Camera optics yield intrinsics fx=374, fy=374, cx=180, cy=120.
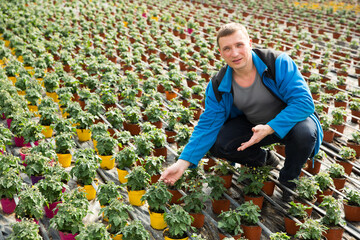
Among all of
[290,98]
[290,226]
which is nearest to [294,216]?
[290,226]

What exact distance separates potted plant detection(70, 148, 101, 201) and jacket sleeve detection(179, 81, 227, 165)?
1.00 meters

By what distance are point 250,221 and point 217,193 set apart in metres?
0.50

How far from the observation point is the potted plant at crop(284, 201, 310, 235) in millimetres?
3643

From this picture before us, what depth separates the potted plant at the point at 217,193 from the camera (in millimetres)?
3864

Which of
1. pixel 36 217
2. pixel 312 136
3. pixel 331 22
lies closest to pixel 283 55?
pixel 312 136

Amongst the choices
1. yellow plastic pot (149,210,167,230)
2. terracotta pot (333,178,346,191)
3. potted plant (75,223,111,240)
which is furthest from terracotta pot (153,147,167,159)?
terracotta pot (333,178,346,191)

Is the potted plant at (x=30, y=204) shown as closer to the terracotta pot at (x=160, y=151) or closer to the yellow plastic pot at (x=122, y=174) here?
the yellow plastic pot at (x=122, y=174)

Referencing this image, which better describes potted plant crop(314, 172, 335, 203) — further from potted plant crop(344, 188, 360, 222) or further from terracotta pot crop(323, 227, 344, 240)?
terracotta pot crop(323, 227, 344, 240)

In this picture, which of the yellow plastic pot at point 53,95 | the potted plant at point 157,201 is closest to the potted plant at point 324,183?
the potted plant at point 157,201

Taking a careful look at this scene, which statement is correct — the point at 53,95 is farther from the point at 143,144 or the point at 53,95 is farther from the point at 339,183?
the point at 339,183

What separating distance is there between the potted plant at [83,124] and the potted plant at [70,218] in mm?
1862

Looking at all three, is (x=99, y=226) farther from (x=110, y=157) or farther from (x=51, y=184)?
(x=110, y=157)

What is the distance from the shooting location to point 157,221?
3.71 m

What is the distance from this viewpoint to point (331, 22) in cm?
1457
